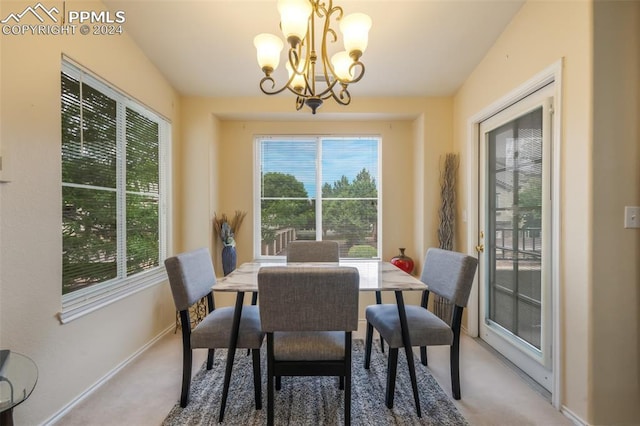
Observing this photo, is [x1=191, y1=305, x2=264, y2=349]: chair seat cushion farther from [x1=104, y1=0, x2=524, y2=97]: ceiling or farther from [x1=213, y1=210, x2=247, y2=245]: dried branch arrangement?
[x1=104, y1=0, x2=524, y2=97]: ceiling

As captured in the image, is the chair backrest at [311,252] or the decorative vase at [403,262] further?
the decorative vase at [403,262]

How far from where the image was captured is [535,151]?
2188 millimetres

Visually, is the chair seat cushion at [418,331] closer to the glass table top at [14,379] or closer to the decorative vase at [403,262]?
the decorative vase at [403,262]

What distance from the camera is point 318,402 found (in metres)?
1.92

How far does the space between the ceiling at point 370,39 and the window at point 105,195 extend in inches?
22.7

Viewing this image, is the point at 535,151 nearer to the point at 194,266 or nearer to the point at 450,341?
the point at 450,341

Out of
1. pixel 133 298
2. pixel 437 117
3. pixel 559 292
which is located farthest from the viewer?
pixel 437 117

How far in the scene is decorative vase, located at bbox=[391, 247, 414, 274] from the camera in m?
3.40

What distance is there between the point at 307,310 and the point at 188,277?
885 millimetres

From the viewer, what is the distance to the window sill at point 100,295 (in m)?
1.88

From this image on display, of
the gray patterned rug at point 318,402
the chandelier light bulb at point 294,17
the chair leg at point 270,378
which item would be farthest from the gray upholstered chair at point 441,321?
the chandelier light bulb at point 294,17

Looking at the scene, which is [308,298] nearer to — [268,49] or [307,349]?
[307,349]

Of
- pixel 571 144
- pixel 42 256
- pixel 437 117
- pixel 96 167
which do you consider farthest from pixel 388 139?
pixel 42 256

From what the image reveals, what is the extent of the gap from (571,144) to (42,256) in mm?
3126
